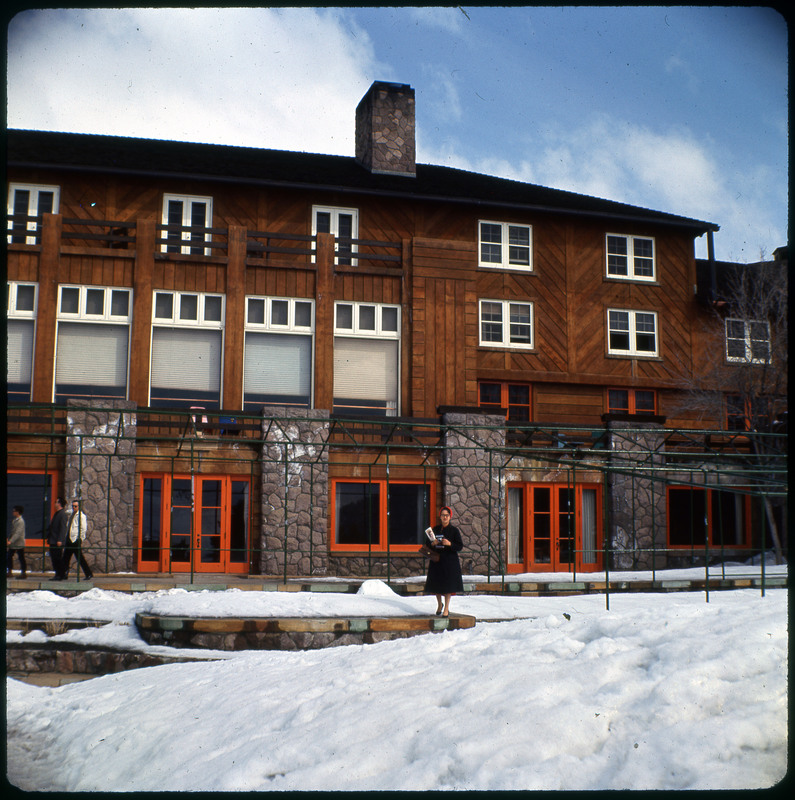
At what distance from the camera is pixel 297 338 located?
958 inches

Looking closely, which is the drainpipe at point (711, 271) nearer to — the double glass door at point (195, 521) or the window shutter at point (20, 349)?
the double glass door at point (195, 521)

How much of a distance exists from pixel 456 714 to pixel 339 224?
21.7m

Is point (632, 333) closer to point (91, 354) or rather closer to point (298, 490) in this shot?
point (298, 490)

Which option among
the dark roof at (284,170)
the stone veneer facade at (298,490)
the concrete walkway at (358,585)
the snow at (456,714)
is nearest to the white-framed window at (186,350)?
the stone veneer facade at (298,490)

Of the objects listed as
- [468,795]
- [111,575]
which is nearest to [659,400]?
[111,575]

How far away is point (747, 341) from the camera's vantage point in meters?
30.0

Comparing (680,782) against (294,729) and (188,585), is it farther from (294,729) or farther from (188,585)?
(188,585)

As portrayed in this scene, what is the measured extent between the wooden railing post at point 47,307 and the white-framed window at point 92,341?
0.81 ft

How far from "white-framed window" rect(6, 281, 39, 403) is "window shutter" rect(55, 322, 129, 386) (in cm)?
71

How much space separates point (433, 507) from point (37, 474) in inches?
391

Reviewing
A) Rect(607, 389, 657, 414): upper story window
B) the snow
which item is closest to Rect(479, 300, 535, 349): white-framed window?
Rect(607, 389, 657, 414): upper story window

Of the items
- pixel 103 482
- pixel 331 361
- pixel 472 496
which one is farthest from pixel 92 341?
pixel 472 496

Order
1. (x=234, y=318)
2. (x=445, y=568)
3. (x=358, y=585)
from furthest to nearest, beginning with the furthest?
1. (x=234, y=318)
2. (x=358, y=585)
3. (x=445, y=568)

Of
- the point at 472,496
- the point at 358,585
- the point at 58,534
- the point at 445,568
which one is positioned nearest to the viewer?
the point at 445,568
